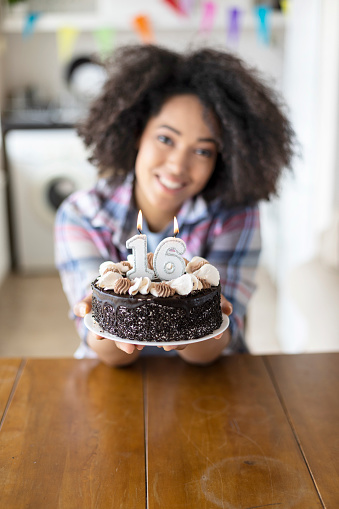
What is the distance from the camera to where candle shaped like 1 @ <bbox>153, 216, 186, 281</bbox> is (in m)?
0.97

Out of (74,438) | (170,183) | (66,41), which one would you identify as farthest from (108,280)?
(66,41)

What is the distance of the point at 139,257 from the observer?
984mm

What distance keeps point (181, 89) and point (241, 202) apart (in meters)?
0.35

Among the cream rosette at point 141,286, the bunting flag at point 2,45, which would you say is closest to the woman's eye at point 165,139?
the cream rosette at point 141,286

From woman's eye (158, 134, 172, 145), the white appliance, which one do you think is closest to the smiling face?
woman's eye (158, 134, 172, 145)

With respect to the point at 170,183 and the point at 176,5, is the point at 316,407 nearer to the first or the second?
the point at 170,183

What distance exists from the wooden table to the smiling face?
17.2 inches

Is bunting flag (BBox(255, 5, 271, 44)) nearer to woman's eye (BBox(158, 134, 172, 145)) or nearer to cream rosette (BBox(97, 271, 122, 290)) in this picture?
woman's eye (BBox(158, 134, 172, 145))

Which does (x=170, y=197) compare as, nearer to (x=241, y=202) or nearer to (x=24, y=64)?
(x=241, y=202)

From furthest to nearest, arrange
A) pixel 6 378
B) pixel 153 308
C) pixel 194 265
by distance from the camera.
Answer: pixel 6 378
pixel 194 265
pixel 153 308

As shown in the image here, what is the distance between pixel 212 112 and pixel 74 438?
89 centimetres

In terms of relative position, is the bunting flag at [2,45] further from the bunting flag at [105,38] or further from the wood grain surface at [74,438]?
the wood grain surface at [74,438]

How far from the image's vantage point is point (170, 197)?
1.47 meters

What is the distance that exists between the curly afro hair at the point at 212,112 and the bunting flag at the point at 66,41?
2686mm
